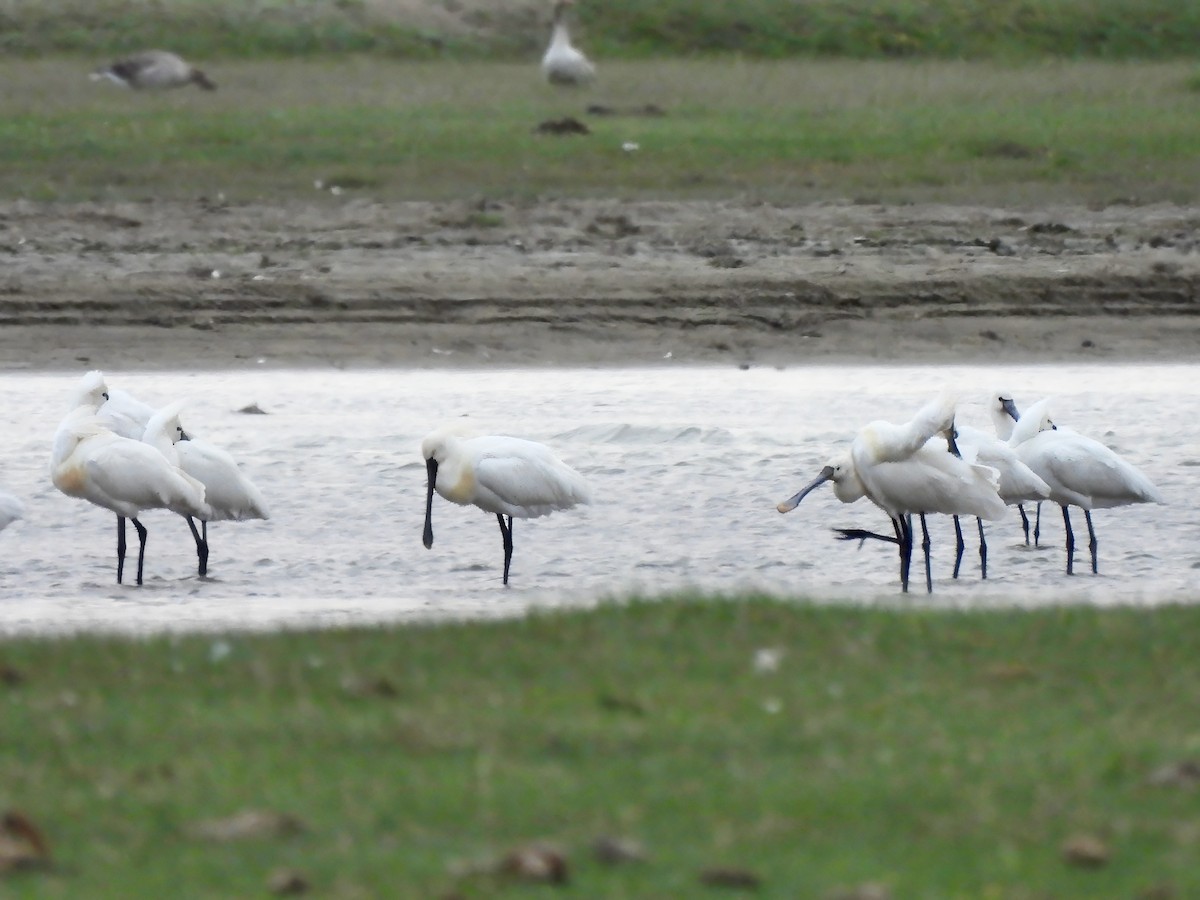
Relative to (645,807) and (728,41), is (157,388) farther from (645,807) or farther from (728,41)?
(728,41)

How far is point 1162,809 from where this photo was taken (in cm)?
446

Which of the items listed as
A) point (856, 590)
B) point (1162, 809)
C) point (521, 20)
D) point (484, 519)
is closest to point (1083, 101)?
point (521, 20)

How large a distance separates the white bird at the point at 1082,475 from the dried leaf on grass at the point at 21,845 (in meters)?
6.77

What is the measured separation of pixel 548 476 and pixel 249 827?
5942mm

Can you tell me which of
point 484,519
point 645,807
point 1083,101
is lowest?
point 484,519

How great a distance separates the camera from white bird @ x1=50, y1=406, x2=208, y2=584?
32.6ft

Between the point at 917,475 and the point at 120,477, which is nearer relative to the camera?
the point at 917,475

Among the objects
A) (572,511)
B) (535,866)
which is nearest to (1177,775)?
(535,866)

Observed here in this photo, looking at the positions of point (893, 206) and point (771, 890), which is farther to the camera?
point (893, 206)

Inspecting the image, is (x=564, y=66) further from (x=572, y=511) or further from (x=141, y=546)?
(x=141, y=546)

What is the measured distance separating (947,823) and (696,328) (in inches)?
483

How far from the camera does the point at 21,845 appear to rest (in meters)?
4.20

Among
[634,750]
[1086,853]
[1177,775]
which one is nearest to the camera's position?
[1086,853]

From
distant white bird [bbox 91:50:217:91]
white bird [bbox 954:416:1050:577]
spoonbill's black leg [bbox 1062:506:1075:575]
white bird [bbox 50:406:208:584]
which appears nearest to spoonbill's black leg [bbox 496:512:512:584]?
white bird [bbox 50:406:208:584]
